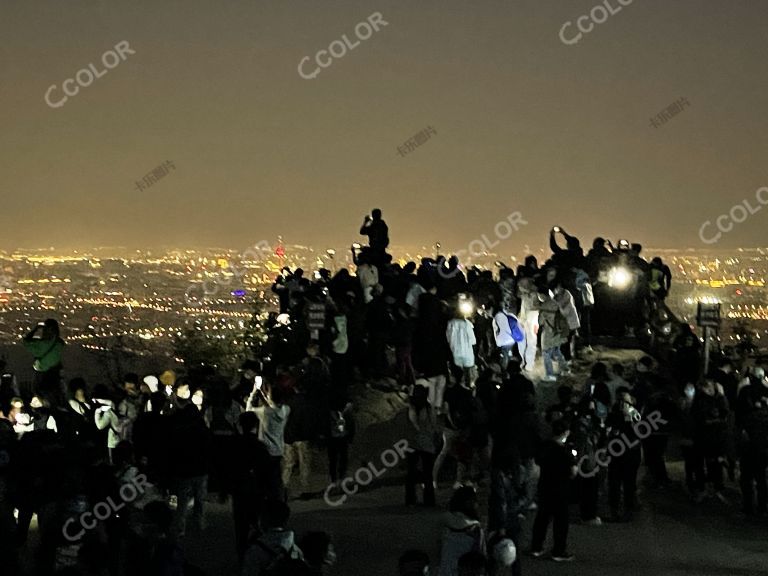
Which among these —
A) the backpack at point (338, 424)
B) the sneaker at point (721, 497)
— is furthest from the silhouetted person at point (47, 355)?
the sneaker at point (721, 497)

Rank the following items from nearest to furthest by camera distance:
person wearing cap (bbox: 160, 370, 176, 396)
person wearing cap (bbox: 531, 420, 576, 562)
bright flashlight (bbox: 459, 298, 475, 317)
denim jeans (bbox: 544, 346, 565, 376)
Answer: person wearing cap (bbox: 531, 420, 576, 562), person wearing cap (bbox: 160, 370, 176, 396), bright flashlight (bbox: 459, 298, 475, 317), denim jeans (bbox: 544, 346, 565, 376)

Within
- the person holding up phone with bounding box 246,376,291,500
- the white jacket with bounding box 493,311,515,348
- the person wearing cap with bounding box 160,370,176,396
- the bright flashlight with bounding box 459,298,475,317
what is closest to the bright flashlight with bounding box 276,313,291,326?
the bright flashlight with bounding box 459,298,475,317

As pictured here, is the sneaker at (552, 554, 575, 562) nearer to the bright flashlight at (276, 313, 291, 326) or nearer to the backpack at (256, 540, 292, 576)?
the backpack at (256, 540, 292, 576)

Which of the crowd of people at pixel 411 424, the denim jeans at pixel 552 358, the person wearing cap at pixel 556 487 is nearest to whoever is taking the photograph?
the crowd of people at pixel 411 424

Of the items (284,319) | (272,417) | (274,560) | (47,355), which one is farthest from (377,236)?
(274,560)

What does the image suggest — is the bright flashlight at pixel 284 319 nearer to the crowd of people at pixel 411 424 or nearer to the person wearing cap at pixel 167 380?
the crowd of people at pixel 411 424

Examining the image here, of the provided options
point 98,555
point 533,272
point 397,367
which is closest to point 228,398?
point 98,555
